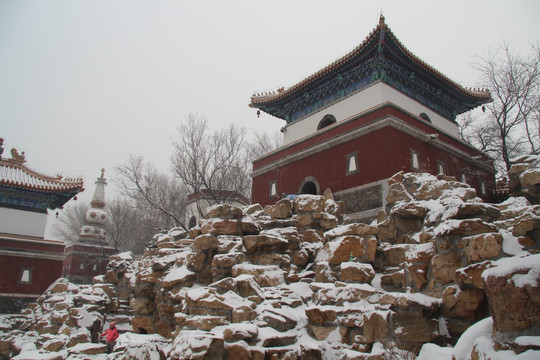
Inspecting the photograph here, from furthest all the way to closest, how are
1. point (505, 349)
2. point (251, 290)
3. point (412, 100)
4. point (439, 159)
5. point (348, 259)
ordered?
point (412, 100)
point (439, 159)
point (348, 259)
point (251, 290)
point (505, 349)

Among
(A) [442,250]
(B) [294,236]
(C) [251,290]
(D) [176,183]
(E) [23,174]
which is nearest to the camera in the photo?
(A) [442,250]

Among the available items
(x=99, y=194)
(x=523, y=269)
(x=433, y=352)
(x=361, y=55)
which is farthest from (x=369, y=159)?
(x=99, y=194)

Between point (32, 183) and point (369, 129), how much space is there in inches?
714

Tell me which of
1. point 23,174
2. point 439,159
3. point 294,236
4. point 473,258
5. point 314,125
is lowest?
point 473,258

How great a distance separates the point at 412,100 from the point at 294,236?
34.7 feet

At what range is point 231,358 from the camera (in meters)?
5.15

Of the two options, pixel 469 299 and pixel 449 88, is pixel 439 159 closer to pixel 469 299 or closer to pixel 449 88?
pixel 449 88

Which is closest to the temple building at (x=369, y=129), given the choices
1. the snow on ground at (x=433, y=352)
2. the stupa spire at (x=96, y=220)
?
the snow on ground at (x=433, y=352)

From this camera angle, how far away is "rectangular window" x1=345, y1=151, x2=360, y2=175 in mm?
13492

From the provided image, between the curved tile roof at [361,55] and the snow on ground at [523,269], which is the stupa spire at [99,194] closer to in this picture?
the curved tile roof at [361,55]

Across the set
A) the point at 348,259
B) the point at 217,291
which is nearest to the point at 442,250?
the point at 348,259

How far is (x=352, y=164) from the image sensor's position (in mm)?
13656

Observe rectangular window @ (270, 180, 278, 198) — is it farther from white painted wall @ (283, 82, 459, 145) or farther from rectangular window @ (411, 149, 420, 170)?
rectangular window @ (411, 149, 420, 170)

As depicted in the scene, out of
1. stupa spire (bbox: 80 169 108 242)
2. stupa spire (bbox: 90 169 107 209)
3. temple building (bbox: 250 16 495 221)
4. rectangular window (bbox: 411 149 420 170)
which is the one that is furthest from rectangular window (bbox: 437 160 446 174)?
stupa spire (bbox: 90 169 107 209)
